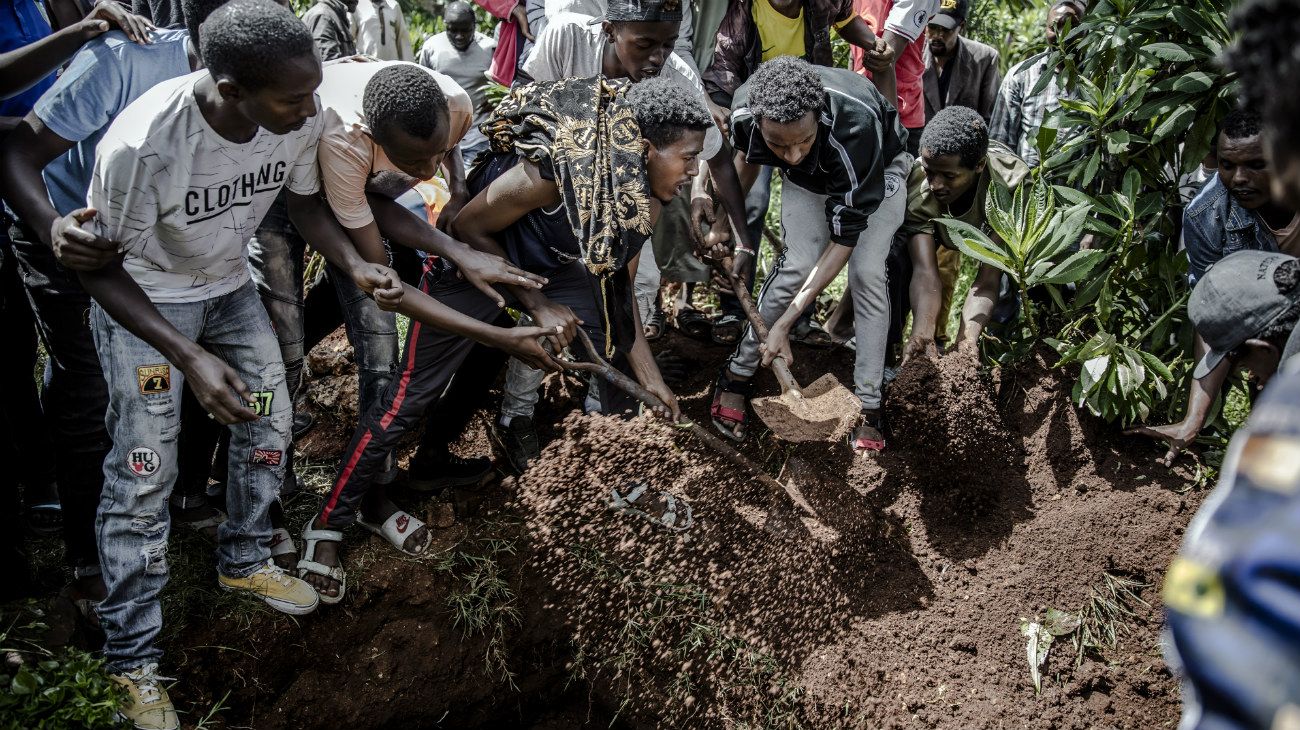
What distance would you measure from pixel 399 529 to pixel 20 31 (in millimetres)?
2024

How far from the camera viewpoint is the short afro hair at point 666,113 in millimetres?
2910

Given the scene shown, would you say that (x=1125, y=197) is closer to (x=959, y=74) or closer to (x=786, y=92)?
(x=959, y=74)

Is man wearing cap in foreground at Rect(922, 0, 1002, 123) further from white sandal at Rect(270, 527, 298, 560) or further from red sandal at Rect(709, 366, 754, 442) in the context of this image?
white sandal at Rect(270, 527, 298, 560)

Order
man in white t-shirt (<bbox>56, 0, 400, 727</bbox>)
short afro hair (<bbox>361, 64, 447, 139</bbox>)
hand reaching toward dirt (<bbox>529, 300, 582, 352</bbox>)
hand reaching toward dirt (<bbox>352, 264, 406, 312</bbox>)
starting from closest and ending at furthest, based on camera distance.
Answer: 1. man in white t-shirt (<bbox>56, 0, 400, 727</bbox>)
2. short afro hair (<bbox>361, 64, 447, 139</bbox>)
3. hand reaching toward dirt (<bbox>352, 264, 406, 312</bbox>)
4. hand reaching toward dirt (<bbox>529, 300, 582, 352</bbox>)

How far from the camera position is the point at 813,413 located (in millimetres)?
3662

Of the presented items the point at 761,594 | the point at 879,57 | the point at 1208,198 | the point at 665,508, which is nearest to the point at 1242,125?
the point at 1208,198

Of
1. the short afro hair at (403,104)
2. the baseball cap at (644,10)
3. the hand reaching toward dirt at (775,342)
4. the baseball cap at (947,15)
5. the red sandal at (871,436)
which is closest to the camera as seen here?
the short afro hair at (403,104)

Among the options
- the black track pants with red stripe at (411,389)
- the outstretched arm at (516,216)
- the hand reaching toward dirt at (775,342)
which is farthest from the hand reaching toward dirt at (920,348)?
the black track pants with red stripe at (411,389)

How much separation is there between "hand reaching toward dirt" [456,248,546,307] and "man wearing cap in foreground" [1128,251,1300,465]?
2.28m

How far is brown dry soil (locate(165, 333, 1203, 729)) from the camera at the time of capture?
10.9ft

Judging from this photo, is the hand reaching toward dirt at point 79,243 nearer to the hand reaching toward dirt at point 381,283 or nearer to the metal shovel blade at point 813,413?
the hand reaching toward dirt at point 381,283

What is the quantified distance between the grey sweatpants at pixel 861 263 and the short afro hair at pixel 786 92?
1.54 feet

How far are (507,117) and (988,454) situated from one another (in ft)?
7.60

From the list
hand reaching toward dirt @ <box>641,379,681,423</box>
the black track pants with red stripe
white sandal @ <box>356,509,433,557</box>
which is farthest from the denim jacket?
white sandal @ <box>356,509,433,557</box>
